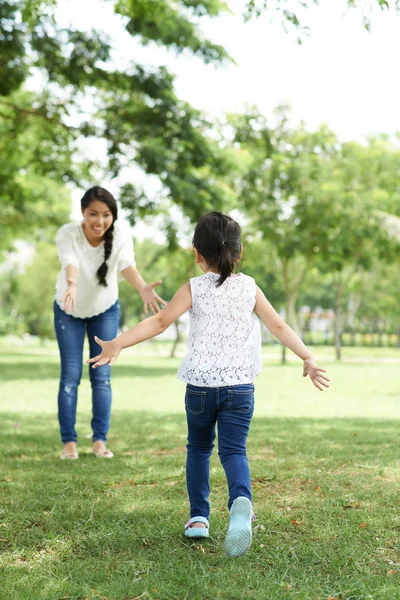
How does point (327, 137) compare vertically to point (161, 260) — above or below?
above

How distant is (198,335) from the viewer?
11.4ft

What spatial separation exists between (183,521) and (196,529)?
1.27ft

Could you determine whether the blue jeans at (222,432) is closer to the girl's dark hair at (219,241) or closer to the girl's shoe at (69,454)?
the girl's dark hair at (219,241)

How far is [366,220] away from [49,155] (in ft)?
42.5

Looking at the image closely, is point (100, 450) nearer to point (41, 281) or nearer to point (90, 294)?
point (90, 294)

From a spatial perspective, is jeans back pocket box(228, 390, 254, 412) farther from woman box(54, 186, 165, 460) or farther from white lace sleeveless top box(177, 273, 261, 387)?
woman box(54, 186, 165, 460)

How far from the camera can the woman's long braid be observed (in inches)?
219

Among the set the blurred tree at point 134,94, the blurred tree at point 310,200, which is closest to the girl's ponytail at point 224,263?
the blurred tree at point 134,94

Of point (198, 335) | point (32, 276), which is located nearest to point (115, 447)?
point (198, 335)

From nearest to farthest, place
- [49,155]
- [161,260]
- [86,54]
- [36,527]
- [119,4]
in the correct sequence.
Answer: [36,527] < [119,4] < [86,54] < [49,155] < [161,260]

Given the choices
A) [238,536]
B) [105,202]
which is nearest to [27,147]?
[105,202]

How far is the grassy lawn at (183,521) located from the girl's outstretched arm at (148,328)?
942 mm

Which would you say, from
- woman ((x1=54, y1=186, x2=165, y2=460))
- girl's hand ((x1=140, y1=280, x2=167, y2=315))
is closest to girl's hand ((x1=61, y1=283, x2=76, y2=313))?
woman ((x1=54, y1=186, x2=165, y2=460))

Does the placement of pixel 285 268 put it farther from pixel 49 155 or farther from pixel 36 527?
pixel 36 527
